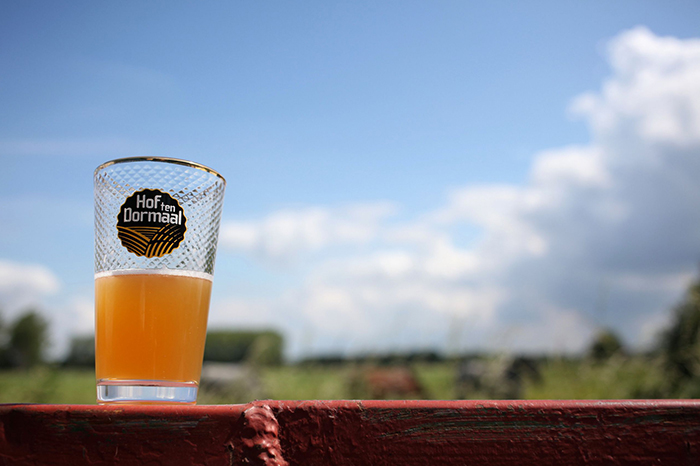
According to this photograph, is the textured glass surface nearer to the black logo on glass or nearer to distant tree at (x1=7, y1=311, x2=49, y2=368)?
the black logo on glass

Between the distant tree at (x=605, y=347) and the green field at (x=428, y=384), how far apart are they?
5.5 inches

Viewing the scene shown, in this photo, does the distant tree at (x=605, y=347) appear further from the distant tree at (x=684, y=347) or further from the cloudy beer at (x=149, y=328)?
the cloudy beer at (x=149, y=328)

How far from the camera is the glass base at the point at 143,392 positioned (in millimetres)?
1108

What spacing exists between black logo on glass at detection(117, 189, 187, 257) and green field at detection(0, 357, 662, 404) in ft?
14.4

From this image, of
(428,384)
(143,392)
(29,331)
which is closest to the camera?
(143,392)

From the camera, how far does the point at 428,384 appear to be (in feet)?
21.3

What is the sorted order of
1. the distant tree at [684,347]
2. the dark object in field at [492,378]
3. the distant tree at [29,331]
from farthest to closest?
the distant tree at [29,331]
the dark object in field at [492,378]
the distant tree at [684,347]

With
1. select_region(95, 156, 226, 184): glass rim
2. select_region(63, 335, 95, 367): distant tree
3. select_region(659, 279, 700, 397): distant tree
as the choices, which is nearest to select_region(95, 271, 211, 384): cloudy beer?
select_region(95, 156, 226, 184): glass rim

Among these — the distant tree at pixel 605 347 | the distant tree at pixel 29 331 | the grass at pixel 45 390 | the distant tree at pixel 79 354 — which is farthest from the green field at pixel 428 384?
the distant tree at pixel 29 331

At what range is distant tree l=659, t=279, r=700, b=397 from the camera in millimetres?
5305

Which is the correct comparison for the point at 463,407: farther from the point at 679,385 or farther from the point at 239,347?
the point at 239,347

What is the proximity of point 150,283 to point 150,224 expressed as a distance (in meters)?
0.12

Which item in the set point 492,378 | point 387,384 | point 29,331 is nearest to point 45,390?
point 387,384

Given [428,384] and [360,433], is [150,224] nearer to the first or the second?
[360,433]
